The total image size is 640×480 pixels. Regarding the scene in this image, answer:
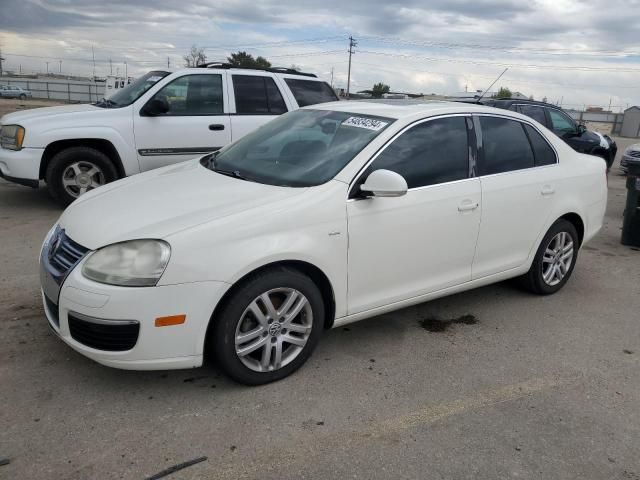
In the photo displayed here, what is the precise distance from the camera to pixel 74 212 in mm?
3467

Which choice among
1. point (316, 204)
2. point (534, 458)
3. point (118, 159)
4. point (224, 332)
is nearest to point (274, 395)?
point (224, 332)

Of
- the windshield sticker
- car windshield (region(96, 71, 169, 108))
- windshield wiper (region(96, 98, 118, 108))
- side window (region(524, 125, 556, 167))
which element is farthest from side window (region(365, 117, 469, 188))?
windshield wiper (region(96, 98, 118, 108))

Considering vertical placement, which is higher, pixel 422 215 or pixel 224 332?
pixel 422 215

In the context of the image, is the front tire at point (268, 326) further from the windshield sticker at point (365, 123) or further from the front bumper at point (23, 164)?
the front bumper at point (23, 164)

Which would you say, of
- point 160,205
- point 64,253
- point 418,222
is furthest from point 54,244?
point 418,222

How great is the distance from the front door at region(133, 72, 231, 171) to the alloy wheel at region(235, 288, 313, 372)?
456 cm

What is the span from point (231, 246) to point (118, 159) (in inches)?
187

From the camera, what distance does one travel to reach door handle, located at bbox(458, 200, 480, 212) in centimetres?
388

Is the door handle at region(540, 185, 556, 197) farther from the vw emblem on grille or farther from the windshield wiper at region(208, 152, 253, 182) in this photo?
the vw emblem on grille

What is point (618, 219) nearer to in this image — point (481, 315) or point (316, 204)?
point (481, 315)

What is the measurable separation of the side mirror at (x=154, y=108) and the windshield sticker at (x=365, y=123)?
386 centimetres

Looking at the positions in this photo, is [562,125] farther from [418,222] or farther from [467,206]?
[418,222]

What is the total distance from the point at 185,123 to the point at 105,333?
485cm

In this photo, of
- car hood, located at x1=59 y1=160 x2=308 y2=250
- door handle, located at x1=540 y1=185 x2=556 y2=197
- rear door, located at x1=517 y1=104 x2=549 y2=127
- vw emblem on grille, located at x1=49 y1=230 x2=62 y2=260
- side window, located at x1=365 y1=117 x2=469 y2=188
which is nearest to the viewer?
car hood, located at x1=59 y1=160 x2=308 y2=250
